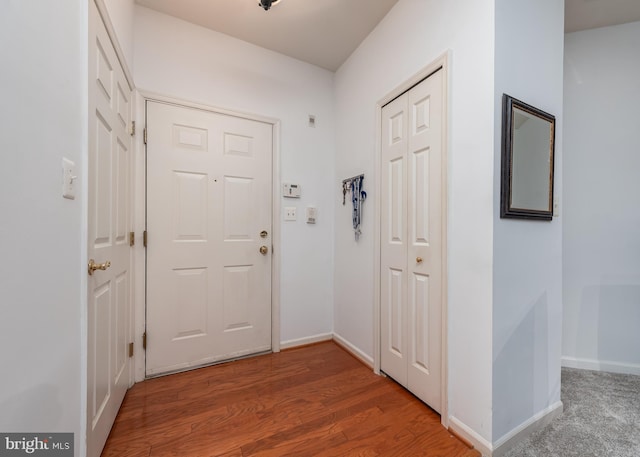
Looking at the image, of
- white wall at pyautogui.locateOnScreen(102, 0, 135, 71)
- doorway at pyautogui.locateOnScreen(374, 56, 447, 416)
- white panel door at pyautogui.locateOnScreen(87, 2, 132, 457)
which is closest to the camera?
white panel door at pyautogui.locateOnScreen(87, 2, 132, 457)

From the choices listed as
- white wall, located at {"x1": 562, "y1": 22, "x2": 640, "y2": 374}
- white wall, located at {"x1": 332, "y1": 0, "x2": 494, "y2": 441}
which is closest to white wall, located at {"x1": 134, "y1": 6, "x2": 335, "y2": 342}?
white wall, located at {"x1": 332, "y1": 0, "x2": 494, "y2": 441}

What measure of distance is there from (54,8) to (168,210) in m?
1.34

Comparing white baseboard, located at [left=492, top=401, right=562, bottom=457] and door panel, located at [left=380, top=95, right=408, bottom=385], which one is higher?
door panel, located at [left=380, top=95, right=408, bottom=385]

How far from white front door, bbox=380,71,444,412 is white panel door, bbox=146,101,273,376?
1.07 metres

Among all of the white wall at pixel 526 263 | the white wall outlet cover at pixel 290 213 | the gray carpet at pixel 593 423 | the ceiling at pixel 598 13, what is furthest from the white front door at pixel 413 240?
the ceiling at pixel 598 13

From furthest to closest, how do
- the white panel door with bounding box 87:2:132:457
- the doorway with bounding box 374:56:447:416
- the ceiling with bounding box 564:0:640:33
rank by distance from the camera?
the ceiling with bounding box 564:0:640:33
the doorway with bounding box 374:56:447:416
the white panel door with bounding box 87:2:132:457

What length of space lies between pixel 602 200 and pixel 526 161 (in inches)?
53.1

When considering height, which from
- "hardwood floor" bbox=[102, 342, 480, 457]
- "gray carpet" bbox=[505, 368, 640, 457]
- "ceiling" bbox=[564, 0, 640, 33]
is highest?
Answer: "ceiling" bbox=[564, 0, 640, 33]

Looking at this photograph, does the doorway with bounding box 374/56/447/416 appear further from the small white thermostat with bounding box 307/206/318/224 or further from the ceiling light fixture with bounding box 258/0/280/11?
the ceiling light fixture with bounding box 258/0/280/11

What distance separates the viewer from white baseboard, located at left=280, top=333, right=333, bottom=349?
7.89ft

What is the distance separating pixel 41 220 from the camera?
0.75 meters

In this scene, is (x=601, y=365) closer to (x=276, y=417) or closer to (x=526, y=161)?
(x=526, y=161)

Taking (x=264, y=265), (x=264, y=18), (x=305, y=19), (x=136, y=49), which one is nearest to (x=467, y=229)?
(x=264, y=265)

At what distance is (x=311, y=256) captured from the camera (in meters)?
2.55
